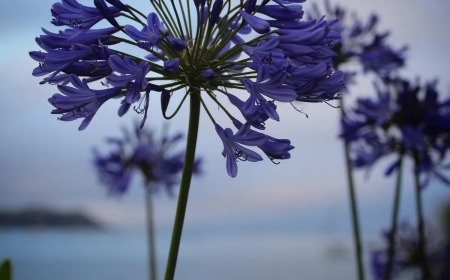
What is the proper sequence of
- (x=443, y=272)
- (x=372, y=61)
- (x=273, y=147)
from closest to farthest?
1. (x=273, y=147)
2. (x=372, y=61)
3. (x=443, y=272)

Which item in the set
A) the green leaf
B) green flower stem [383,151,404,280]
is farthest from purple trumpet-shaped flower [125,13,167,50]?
green flower stem [383,151,404,280]

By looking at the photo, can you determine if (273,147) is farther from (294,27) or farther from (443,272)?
(443,272)

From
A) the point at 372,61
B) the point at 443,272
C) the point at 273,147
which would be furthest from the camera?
the point at 443,272

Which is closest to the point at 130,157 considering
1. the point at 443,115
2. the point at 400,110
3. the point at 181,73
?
the point at 400,110

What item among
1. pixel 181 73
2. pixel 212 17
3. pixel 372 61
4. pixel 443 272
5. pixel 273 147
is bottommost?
pixel 443 272

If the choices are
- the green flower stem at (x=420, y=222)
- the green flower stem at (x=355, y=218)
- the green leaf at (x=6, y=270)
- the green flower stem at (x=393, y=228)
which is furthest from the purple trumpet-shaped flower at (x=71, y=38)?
the green flower stem at (x=420, y=222)

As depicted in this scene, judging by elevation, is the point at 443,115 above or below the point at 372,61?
below

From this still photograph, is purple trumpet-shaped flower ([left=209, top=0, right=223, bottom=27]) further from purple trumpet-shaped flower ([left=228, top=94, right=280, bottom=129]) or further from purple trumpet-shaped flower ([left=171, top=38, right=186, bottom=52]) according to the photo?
purple trumpet-shaped flower ([left=228, top=94, right=280, bottom=129])
